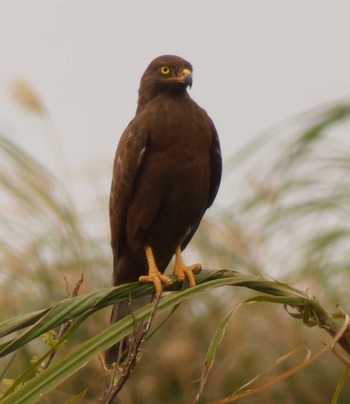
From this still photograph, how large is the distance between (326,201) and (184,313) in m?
1.32

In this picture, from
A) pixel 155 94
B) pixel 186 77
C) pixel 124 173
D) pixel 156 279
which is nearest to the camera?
pixel 156 279

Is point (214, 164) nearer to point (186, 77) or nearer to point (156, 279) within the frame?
point (186, 77)

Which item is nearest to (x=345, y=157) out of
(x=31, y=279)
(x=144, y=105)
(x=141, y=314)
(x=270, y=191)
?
(x=270, y=191)

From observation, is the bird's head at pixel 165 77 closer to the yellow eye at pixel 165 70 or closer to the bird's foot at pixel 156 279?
the yellow eye at pixel 165 70

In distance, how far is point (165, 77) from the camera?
6.51 metres

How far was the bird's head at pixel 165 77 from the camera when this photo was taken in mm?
6406

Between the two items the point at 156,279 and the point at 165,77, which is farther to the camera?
the point at 165,77

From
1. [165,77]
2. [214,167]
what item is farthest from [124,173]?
[165,77]

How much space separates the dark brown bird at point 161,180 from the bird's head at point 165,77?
0.08ft

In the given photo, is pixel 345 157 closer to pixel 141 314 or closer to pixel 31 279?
pixel 31 279

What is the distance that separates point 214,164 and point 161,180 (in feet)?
1.12

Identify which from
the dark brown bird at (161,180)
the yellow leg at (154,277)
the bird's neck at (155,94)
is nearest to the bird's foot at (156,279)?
the yellow leg at (154,277)

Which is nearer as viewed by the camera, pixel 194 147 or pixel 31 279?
pixel 194 147

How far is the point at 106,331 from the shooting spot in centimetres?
378
